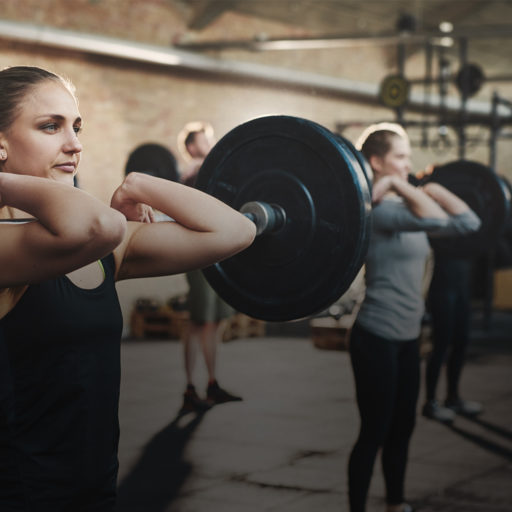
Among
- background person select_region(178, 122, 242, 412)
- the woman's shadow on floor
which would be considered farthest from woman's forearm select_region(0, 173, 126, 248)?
background person select_region(178, 122, 242, 412)

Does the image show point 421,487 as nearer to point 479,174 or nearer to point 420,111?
point 479,174

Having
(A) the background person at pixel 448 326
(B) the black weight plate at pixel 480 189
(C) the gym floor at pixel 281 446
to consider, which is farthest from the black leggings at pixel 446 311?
(B) the black weight plate at pixel 480 189

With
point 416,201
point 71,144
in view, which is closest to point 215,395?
point 416,201

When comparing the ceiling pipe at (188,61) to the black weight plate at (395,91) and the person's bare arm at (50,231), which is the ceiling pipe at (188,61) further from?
the person's bare arm at (50,231)

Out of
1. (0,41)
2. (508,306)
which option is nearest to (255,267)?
(0,41)

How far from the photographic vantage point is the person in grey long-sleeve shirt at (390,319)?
2355mm

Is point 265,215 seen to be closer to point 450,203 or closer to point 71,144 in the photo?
point 71,144

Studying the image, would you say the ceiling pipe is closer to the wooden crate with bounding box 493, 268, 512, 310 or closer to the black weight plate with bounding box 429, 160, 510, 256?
the wooden crate with bounding box 493, 268, 512, 310

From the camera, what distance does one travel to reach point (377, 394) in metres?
2.35

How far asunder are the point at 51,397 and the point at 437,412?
3320mm

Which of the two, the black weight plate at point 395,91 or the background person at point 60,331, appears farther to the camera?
the black weight plate at point 395,91

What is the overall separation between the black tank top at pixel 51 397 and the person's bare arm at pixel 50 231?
109 mm

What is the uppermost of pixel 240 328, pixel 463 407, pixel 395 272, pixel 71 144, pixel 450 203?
pixel 71 144

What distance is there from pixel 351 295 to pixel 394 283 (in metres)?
4.47
